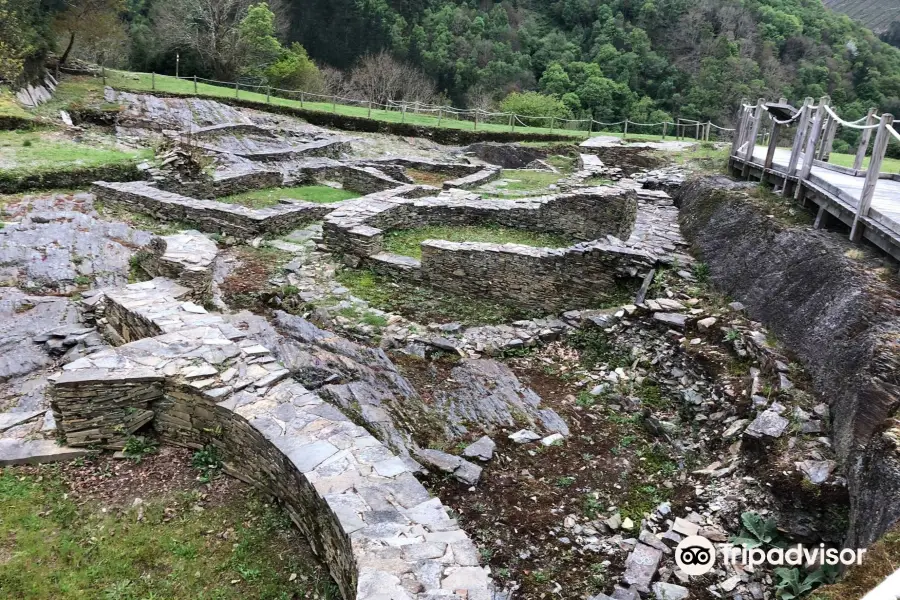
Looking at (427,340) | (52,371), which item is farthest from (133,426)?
(427,340)

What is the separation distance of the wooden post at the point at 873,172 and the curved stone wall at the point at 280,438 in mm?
5764

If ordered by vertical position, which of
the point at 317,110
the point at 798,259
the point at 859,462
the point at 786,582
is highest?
the point at 317,110

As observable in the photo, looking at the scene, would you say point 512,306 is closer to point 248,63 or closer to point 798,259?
point 798,259

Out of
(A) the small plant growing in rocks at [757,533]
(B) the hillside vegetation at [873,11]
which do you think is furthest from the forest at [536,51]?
(A) the small plant growing in rocks at [757,533]

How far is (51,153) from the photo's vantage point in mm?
14461

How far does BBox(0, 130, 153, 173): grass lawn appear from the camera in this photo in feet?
43.7

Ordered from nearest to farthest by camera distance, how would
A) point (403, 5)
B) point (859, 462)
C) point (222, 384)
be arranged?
point (859, 462), point (222, 384), point (403, 5)

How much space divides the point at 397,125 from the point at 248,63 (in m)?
18.8

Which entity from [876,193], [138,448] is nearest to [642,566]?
[138,448]

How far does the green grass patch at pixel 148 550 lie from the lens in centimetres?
395

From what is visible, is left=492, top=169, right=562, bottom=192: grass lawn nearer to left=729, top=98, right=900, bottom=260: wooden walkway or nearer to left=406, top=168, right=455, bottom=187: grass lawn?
left=406, top=168, right=455, bottom=187: grass lawn

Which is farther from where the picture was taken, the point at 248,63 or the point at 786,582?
the point at 248,63

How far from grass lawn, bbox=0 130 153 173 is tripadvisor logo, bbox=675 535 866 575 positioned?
1530 cm

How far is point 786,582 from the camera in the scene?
380 centimetres
